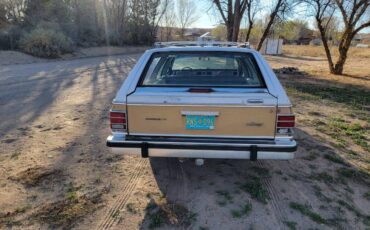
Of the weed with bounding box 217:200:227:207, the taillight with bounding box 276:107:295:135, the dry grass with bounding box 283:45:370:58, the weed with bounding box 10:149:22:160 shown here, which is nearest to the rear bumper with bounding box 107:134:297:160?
the taillight with bounding box 276:107:295:135

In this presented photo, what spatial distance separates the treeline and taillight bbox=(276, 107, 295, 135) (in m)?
21.6

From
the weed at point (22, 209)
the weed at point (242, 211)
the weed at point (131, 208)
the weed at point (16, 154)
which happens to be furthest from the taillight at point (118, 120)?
the weed at point (16, 154)

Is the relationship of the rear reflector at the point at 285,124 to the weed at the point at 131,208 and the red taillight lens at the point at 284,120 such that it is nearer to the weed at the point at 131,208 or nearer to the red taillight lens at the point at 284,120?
the red taillight lens at the point at 284,120

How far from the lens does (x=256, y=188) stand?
3.68 metres

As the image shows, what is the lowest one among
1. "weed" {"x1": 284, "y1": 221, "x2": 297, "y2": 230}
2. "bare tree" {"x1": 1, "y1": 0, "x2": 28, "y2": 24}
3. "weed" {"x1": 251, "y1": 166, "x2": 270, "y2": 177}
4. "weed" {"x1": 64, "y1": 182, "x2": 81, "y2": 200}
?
"weed" {"x1": 284, "y1": 221, "x2": 297, "y2": 230}

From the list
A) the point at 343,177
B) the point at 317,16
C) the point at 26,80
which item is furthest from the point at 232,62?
the point at 317,16

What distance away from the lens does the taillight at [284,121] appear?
3.22 m

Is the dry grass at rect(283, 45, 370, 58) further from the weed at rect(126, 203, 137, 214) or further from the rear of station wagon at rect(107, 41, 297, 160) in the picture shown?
the weed at rect(126, 203, 137, 214)

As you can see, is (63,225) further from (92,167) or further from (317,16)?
(317,16)

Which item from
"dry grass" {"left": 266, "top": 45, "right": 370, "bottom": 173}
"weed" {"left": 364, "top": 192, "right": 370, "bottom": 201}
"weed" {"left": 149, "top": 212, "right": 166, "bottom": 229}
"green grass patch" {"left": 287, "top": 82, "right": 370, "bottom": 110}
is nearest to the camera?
"weed" {"left": 149, "top": 212, "right": 166, "bottom": 229}

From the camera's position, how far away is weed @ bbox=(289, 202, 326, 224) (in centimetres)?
312

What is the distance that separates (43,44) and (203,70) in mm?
20514

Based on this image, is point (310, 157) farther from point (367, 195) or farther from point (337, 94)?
point (337, 94)

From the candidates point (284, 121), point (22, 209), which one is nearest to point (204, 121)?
point (284, 121)
